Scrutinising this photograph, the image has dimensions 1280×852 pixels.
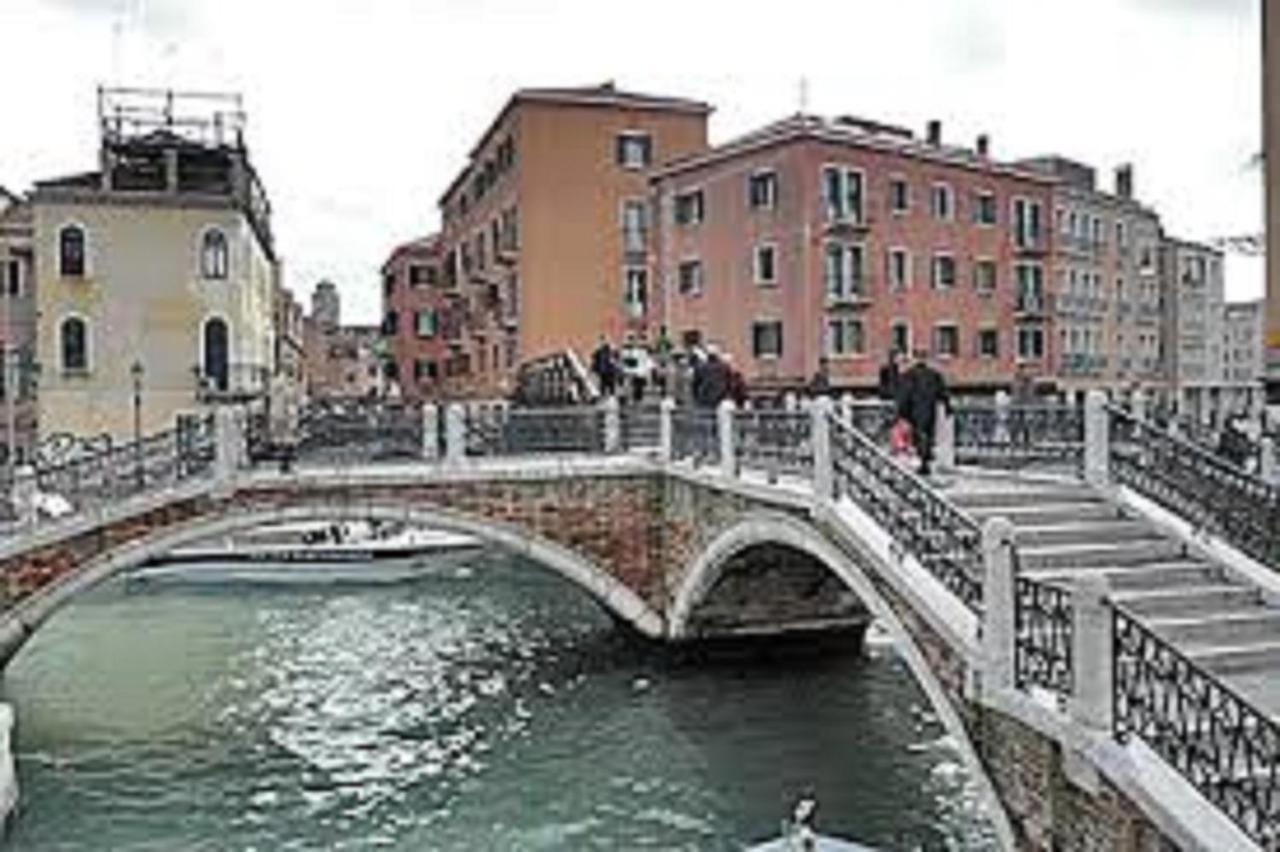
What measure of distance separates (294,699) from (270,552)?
11639 millimetres

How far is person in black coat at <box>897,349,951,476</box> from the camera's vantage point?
13695mm

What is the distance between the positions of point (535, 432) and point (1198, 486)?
9.95 metres

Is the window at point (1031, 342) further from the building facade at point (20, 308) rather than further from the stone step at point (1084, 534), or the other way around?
the stone step at point (1084, 534)

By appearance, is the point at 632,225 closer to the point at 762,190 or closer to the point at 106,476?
the point at 762,190

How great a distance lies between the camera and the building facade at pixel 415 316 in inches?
2473

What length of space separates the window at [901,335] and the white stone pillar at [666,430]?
1853cm

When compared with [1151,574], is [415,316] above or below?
above

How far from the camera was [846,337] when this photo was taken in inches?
1401

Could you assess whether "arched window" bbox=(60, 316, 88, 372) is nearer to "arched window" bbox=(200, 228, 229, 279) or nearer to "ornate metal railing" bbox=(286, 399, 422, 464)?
"arched window" bbox=(200, 228, 229, 279)

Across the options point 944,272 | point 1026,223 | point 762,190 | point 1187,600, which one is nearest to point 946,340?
point 944,272

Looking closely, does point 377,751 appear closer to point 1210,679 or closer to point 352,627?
point 352,627

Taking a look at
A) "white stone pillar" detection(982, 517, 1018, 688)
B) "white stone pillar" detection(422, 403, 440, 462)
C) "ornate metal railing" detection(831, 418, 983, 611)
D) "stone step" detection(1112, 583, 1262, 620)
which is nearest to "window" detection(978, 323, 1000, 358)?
"white stone pillar" detection(422, 403, 440, 462)

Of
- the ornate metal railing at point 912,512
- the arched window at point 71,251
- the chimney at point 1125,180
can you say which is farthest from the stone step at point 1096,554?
the chimney at point 1125,180

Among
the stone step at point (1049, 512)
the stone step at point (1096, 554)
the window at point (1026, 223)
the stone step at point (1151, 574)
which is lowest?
the stone step at point (1151, 574)
